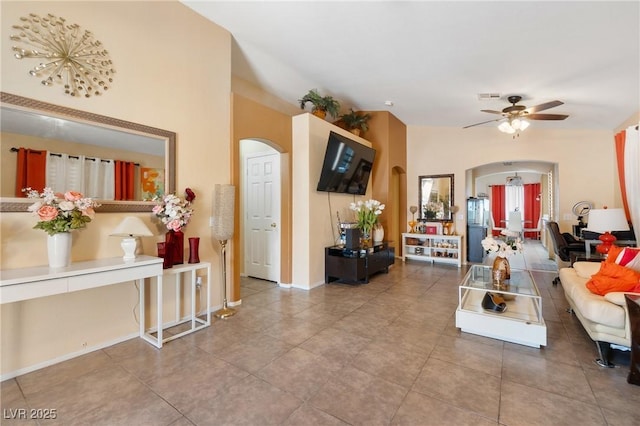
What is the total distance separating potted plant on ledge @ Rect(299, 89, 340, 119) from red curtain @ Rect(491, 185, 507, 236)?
1065 cm

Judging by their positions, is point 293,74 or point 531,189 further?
point 531,189

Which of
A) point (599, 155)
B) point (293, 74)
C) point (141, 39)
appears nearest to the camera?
point (141, 39)

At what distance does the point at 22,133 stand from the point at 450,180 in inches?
277

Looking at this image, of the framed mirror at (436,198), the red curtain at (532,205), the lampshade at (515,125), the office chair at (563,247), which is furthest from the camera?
the red curtain at (532,205)

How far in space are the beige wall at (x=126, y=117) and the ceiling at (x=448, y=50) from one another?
58 cm

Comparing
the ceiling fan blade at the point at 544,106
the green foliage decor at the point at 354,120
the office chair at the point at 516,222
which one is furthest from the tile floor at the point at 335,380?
the office chair at the point at 516,222

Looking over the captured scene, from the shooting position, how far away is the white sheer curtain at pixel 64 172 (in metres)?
2.27

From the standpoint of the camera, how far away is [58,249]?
2172 millimetres

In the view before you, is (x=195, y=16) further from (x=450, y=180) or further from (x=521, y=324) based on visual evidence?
(x=450, y=180)

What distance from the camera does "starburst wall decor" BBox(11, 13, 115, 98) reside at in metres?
2.18

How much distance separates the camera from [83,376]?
2.15 m

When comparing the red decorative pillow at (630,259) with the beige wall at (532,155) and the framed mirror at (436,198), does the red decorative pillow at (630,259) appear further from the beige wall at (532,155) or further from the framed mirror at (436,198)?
the framed mirror at (436,198)

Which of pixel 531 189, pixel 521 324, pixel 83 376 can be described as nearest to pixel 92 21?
pixel 83 376

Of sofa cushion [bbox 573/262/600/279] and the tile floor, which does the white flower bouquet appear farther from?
the tile floor
